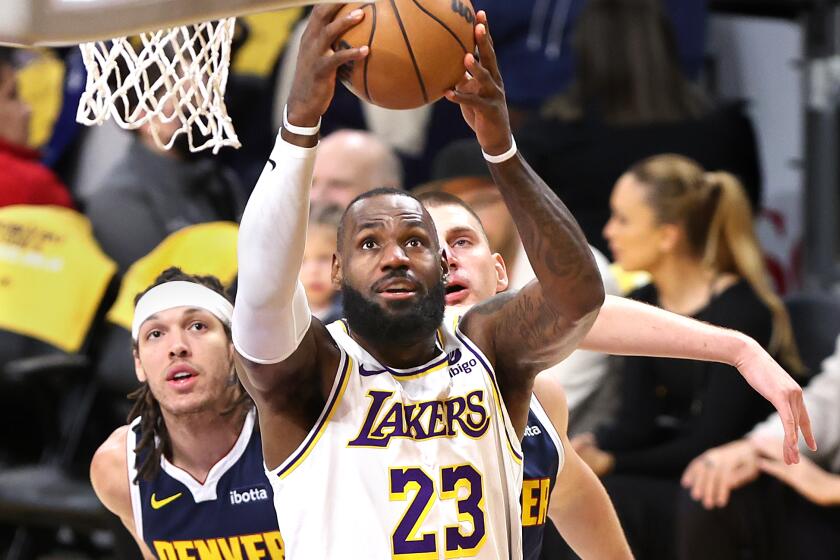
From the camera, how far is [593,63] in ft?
22.6

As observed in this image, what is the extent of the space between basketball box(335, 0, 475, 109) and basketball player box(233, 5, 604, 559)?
0.04 meters

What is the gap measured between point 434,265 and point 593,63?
383 cm

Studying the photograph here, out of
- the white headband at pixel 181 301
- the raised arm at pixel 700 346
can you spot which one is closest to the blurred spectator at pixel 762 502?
the raised arm at pixel 700 346

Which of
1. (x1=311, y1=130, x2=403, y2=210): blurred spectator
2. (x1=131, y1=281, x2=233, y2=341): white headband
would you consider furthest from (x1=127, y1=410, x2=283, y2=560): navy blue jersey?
(x1=311, y1=130, x2=403, y2=210): blurred spectator

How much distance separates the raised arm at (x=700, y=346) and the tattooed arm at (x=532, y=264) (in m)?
Answer: 0.44

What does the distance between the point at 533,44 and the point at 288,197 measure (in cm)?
480

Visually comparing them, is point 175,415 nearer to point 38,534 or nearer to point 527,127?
point 38,534

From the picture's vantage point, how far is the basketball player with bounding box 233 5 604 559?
10.1 ft

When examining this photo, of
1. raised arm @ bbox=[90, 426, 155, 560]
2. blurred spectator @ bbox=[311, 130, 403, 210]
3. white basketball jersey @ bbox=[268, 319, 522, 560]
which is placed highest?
white basketball jersey @ bbox=[268, 319, 522, 560]

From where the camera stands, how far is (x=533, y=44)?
24.8 ft

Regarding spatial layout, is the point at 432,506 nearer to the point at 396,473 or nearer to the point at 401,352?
the point at 396,473

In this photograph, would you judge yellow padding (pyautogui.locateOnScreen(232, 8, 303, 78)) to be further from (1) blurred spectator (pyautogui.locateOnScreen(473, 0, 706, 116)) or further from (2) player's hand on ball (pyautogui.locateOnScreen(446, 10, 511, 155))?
(2) player's hand on ball (pyautogui.locateOnScreen(446, 10, 511, 155))

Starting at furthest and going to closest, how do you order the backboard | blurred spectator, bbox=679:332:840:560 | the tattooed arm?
blurred spectator, bbox=679:332:840:560 < the tattooed arm < the backboard

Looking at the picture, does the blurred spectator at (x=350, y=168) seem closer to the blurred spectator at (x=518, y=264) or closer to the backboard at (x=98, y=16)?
the blurred spectator at (x=518, y=264)
